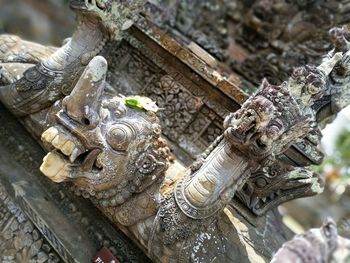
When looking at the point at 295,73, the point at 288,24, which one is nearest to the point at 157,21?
the point at 288,24

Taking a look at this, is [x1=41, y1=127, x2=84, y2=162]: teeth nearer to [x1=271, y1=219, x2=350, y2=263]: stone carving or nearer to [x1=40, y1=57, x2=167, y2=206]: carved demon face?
[x1=40, y1=57, x2=167, y2=206]: carved demon face

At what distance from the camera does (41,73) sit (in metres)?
3.45

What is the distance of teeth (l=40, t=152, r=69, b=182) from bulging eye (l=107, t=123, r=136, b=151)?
323 mm

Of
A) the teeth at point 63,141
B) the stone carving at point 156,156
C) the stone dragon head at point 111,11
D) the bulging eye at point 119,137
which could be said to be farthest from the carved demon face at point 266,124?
the stone dragon head at point 111,11

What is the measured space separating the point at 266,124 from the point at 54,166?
136cm

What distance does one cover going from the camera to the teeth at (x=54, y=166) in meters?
2.56

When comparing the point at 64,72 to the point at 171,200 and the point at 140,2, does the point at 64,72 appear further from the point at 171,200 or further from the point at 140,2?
the point at 171,200

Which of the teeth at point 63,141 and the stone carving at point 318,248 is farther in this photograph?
the teeth at point 63,141

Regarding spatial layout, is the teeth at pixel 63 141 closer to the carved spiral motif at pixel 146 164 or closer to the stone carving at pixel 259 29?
the carved spiral motif at pixel 146 164

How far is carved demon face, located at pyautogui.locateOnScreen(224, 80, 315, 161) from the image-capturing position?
2.68 meters

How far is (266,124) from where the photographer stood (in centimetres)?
267

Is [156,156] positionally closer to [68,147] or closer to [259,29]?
[68,147]

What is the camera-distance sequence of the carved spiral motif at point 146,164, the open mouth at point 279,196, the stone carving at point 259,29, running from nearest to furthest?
the carved spiral motif at point 146,164 → the open mouth at point 279,196 → the stone carving at point 259,29

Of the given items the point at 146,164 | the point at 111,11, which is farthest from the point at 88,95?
the point at 111,11
